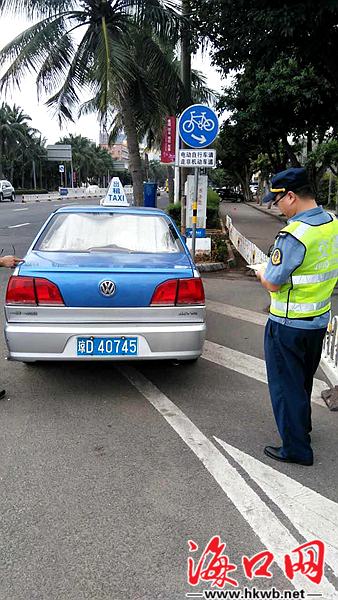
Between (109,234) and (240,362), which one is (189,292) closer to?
(109,234)

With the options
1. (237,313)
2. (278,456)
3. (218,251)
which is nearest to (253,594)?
(278,456)

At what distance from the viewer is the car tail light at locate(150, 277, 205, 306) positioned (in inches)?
156

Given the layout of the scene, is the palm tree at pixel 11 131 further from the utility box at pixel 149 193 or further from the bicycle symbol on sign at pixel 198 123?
the bicycle symbol on sign at pixel 198 123

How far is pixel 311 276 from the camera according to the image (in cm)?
293

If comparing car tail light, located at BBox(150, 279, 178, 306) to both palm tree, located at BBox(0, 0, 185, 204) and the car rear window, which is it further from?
palm tree, located at BBox(0, 0, 185, 204)

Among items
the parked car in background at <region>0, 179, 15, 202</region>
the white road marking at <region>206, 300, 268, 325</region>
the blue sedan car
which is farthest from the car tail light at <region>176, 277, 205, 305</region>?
the parked car in background at <region>0, 179, 15, 202</region>

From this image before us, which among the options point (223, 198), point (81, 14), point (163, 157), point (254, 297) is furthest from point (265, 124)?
point (223, 198)

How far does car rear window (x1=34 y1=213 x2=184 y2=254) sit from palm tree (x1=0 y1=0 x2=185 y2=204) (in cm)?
857

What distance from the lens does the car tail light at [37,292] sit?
3865 mm

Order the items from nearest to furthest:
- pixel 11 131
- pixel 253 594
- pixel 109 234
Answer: pixel 253 594 < pixel 109 234 < pixel 11 131

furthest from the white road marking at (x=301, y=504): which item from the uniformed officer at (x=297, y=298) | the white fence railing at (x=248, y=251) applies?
the white fence railing at (x=248, y=251)

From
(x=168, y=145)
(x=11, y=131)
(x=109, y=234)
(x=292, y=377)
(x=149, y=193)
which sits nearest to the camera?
(x=292, y=377)

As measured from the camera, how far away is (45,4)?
13906 mm

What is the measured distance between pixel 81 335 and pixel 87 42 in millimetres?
13369
